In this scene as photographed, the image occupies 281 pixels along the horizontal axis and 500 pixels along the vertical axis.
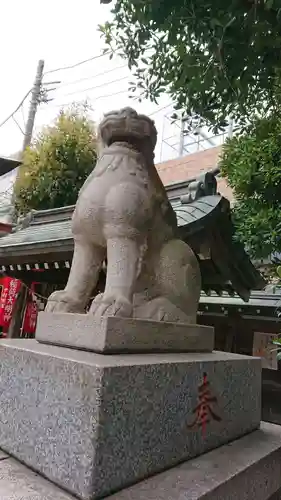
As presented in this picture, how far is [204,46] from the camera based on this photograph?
275 centimetres

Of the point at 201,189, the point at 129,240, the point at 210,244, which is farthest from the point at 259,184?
the point at 129,240

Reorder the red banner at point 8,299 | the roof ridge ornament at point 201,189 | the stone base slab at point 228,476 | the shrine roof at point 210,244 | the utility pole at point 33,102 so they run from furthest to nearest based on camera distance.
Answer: the utility pole at point 33,102 < the red banner at point 8,299 < the roof ridge ornament at point 201,189 < the shrine roof at point 210,244 < the stone base slab at point 228,476

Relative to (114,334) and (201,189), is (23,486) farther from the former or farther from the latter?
(201,189)

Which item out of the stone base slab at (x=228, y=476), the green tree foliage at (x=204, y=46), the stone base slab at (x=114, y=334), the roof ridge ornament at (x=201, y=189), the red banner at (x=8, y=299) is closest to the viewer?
the stone base slab at (x=228, y=476)

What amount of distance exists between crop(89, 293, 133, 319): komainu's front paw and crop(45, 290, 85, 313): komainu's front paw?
0.20m

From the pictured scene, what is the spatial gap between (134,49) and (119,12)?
332 mm

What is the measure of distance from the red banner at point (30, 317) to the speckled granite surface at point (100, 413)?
229 inches

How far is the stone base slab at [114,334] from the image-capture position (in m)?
1.48

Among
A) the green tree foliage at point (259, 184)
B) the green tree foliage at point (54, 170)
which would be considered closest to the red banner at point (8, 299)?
the green tree foliage at point (54, 170)

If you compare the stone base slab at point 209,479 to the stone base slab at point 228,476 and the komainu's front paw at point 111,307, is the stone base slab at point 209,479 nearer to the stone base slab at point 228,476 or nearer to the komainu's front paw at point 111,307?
the stone base slab at point 228,476

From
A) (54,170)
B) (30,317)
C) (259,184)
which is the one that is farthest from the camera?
(54,170)

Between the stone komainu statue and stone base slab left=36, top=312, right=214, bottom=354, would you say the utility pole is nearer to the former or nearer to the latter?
the stone komainu statue

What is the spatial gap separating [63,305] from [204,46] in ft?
7.25

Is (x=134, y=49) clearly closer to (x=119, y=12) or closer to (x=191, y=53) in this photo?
(x=119, y=12)
